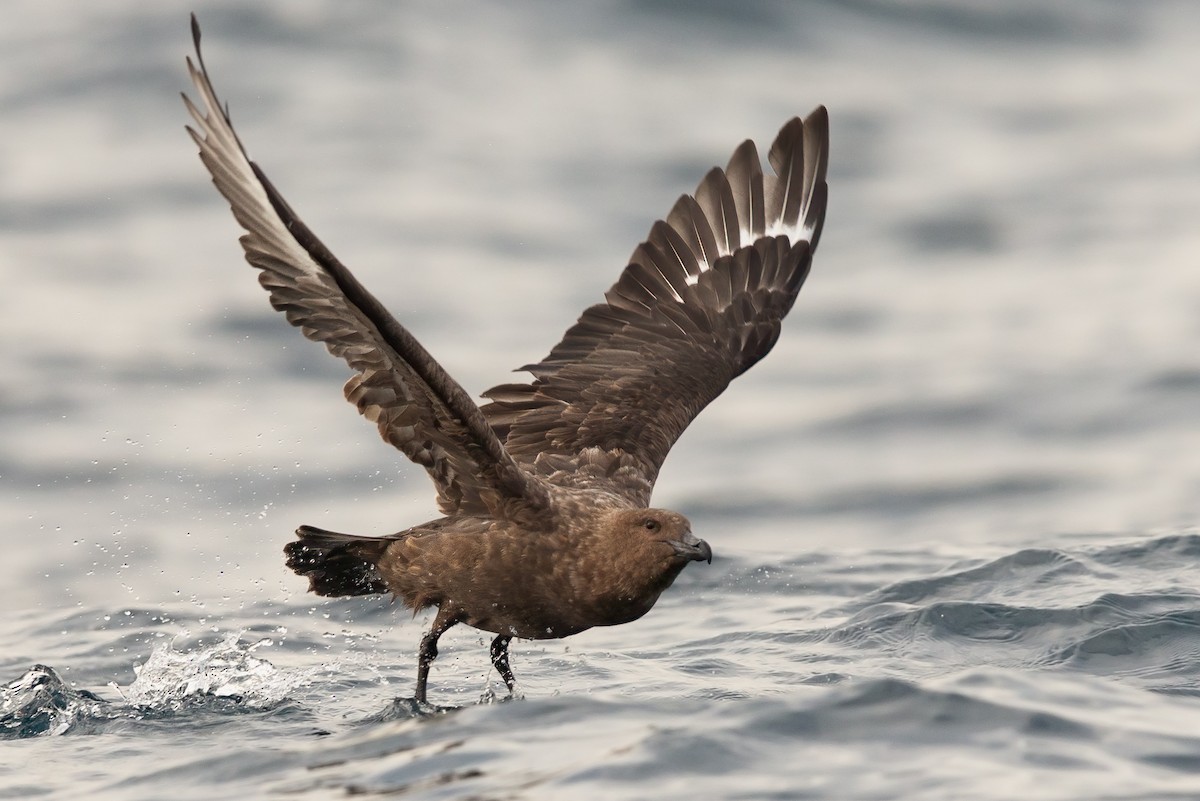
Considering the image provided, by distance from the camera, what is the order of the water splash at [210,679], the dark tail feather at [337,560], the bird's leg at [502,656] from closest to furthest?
the water splash at [210,679] → the dark tail feather at [337,560] → the bird's leg at [502,656]

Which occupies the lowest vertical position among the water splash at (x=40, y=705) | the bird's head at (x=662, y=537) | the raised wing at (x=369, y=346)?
the water splash at (x=40, y=705)

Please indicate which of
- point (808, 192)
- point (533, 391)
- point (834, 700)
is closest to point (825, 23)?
point (808, 192)

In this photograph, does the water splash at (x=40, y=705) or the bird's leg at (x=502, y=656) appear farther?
the bird's leg at (x=502, y=656)

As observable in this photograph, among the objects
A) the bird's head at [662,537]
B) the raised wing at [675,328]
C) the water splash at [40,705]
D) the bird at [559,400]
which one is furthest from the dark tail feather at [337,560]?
the bird's head at [662,537]

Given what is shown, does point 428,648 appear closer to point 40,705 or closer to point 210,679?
point 210,679

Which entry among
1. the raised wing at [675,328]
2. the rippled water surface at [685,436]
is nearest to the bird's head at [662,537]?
the rippled water surface at [685,436]

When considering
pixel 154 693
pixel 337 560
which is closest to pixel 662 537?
pixel 337 560

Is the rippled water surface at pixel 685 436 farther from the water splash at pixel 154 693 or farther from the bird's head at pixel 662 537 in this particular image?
the bird's head at pixel 662 537

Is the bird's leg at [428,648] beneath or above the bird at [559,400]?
beneath

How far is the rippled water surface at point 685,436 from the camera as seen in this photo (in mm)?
5324

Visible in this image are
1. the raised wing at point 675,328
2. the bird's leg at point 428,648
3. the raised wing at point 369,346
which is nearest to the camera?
the raised wing at point 369,346

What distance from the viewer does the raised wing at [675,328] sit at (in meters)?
7.56

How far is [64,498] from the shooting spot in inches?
389

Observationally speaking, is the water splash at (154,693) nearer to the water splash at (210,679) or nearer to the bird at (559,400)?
the water splash at (210,679)
